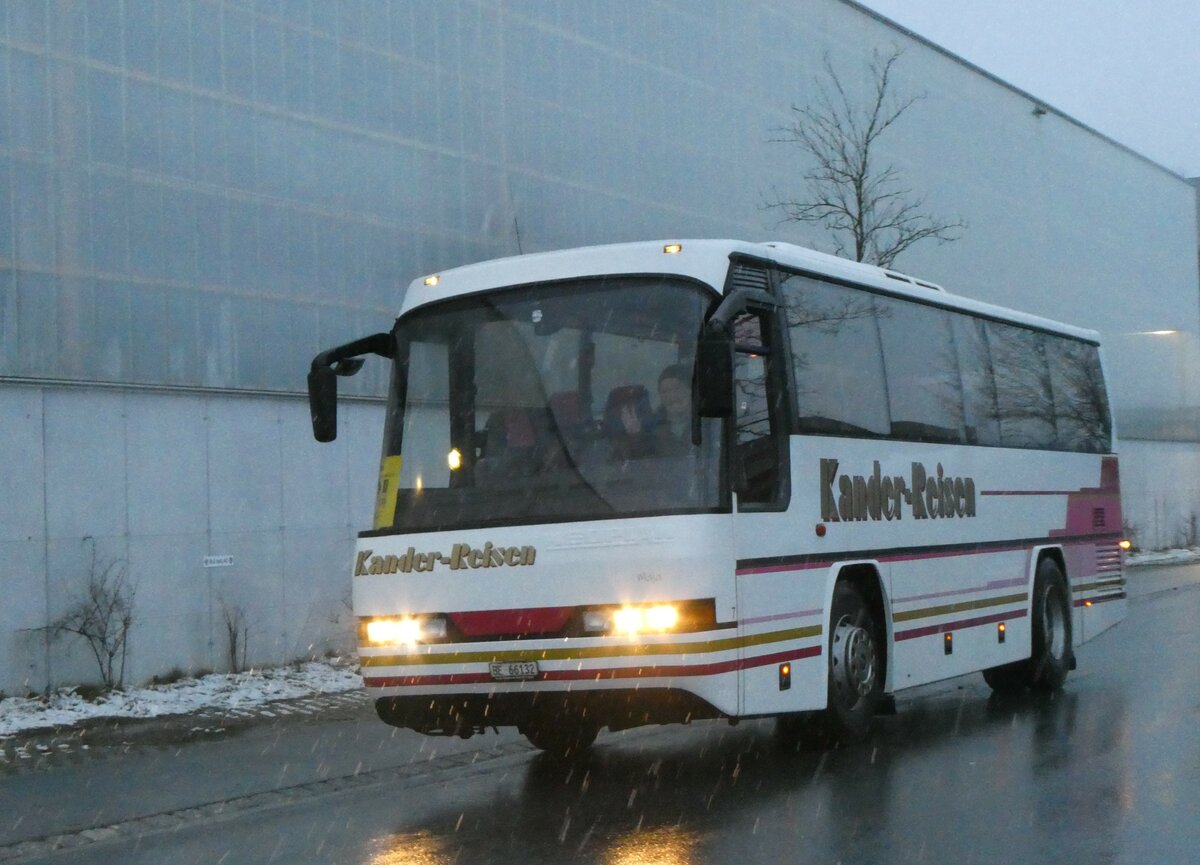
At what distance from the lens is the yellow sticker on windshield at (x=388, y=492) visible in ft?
33.7

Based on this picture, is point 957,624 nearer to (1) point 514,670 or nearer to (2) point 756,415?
(2) point 756,415

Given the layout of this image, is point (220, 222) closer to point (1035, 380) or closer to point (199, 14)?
point (199, 14)

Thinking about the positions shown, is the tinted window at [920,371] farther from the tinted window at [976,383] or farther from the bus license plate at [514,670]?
the bus license plate at [514,670]

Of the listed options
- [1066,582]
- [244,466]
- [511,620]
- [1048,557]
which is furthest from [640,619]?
[244,466]

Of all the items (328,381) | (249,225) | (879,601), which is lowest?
(879,601)

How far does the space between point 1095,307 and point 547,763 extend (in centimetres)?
3567

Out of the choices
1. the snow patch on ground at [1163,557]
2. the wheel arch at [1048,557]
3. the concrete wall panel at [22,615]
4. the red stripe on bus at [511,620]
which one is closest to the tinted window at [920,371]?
the wheel arch at [1048,557]

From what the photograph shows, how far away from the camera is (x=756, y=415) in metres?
10.1

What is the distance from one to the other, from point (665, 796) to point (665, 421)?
2190 mm

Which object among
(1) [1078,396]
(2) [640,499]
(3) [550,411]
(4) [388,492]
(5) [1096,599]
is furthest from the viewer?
(1) [1078,396]

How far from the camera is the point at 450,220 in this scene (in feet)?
66.6

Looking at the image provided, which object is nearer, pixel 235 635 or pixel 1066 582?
pixel 1066 582

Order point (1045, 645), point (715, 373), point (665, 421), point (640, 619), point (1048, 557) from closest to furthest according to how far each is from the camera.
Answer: point (715, 373), point (640, 619), point (665, 421), point (1045, 645), point (1048, 557)

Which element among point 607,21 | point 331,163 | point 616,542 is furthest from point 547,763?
point 607,21
